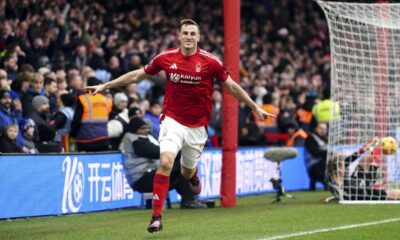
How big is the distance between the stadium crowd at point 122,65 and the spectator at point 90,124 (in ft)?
0.05

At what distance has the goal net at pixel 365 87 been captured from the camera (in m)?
16.9

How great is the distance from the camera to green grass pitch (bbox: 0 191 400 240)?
11.0 metres

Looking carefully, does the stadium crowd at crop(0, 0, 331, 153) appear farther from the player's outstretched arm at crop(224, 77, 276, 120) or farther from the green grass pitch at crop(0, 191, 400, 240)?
the player's outstretched arm at crop(224, 77, 276, 120)

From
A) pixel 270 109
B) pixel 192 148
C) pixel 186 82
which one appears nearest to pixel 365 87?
pixel 270 109

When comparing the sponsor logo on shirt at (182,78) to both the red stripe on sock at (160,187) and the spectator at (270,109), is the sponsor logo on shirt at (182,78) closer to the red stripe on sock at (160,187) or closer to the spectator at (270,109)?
the red stripe on sock at (160,187)

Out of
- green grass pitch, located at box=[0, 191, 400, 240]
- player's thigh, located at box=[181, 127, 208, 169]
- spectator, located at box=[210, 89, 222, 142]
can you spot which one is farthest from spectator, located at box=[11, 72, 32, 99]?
spectator, located at box=[210, 89, 222, 142]

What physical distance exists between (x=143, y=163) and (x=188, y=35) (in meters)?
4.20

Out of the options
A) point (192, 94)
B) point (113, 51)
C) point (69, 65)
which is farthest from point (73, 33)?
point (192, 94)

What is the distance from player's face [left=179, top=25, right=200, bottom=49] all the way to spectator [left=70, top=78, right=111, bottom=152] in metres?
4.69

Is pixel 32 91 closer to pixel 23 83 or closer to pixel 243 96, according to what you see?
pixel 23 83

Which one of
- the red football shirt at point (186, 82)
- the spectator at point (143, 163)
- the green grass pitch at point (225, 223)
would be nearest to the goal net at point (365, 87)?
the green grass pitch at point (225, 223)

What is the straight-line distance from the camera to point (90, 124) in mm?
16062

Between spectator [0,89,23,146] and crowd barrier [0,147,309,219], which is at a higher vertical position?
spectator [0,89,23,146]

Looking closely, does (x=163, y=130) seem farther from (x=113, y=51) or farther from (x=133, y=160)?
(x=113, y=51)
